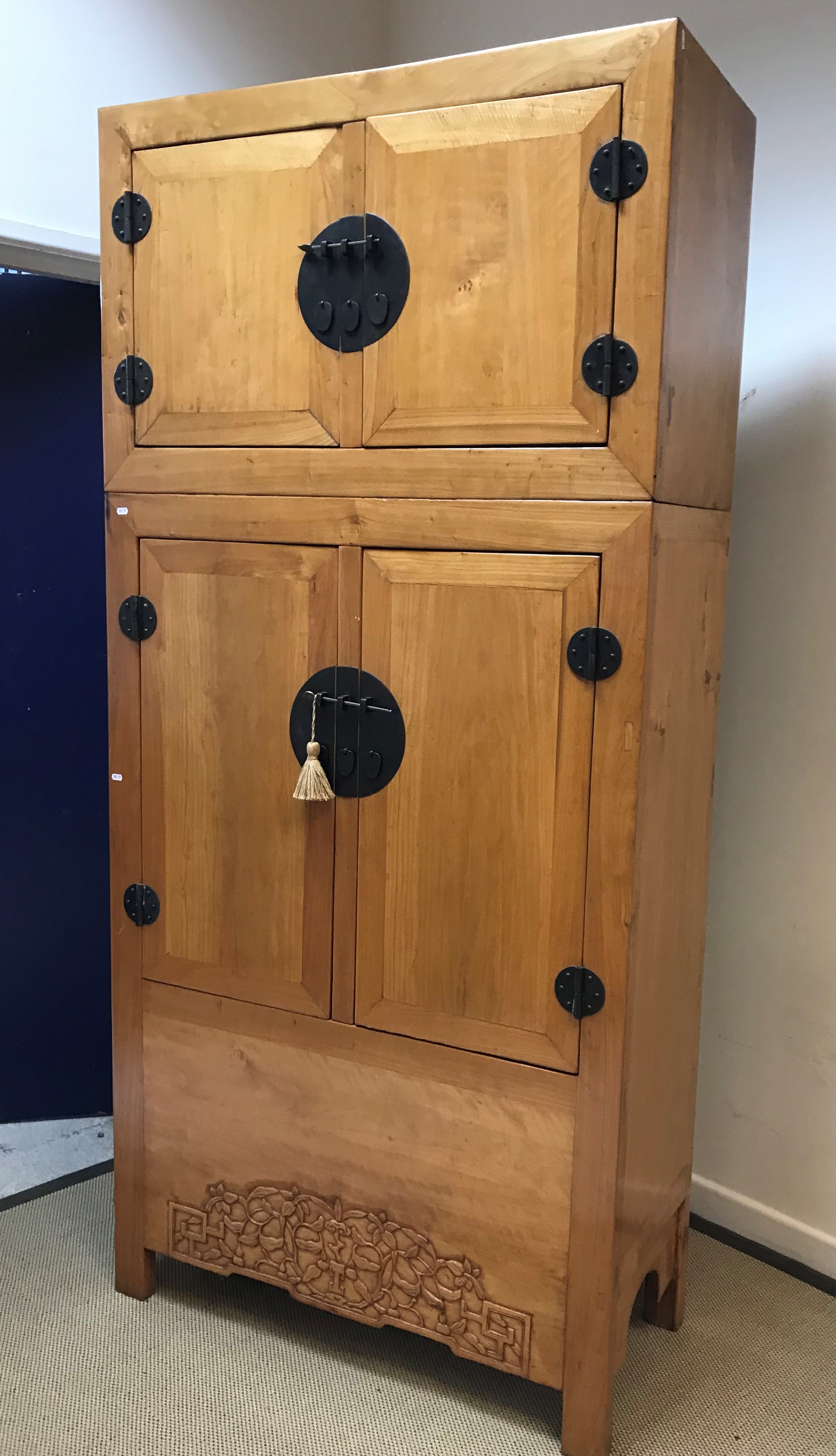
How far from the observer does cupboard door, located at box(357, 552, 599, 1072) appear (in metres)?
1.53

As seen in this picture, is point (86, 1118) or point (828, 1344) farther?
point (86, 1118)

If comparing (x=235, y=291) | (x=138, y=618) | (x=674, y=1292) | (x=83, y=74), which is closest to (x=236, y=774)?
(x=138, y=618)

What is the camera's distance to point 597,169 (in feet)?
4.62

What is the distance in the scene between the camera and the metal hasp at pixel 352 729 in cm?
165

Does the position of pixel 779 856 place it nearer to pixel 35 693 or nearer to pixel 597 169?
pixel 597 169

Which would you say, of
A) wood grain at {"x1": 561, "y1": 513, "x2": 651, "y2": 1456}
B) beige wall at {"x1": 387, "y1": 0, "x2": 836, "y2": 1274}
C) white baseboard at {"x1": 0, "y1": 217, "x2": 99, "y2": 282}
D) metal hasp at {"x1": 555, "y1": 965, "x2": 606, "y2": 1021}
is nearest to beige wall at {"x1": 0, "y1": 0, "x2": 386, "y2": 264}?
white baseboard at {"x1": 0, "y1": 217, "x2": 99, "y2": 282}

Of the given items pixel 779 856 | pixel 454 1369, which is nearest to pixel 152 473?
pixel 779 856

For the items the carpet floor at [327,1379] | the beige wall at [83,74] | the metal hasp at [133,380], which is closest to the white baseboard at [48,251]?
the beige wall at [83,74]

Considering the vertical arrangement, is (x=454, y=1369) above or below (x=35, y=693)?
below

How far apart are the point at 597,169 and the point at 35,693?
1595 mm

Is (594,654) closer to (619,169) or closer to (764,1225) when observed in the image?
(619,169)

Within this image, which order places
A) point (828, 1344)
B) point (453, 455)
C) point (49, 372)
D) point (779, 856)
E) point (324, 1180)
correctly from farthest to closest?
point (49, 372) < point (779, 856) < point (828, 1344) < point (324, 1180) < point (453, 455)

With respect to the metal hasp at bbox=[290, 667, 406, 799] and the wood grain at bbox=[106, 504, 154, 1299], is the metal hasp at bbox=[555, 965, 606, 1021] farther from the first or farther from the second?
the wood grain at bbox=[106, 504, 154, 1299]

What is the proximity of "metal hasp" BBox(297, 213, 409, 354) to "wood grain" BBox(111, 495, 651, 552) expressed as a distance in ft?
0.78
